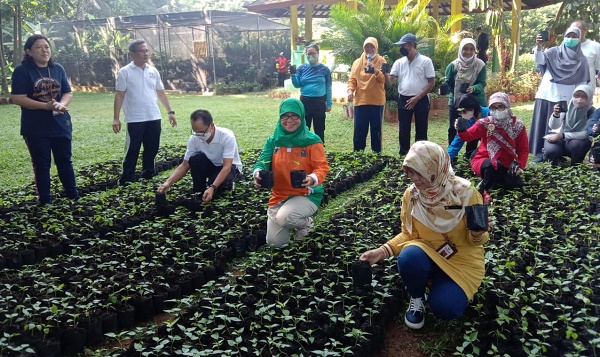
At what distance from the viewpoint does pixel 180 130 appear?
35.0 ft

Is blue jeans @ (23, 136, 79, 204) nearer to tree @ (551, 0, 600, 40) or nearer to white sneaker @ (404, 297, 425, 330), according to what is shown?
white sneaker @ (404, 297, 425, 330)

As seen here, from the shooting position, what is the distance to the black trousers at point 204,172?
554 cm

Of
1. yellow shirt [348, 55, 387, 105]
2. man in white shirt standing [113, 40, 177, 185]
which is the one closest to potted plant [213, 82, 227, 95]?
yellow shirt [348, 55, 387, 105]

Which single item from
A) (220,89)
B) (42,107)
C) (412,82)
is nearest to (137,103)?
(42,107)

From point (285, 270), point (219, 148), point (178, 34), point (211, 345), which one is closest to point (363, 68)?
point (219, 148)

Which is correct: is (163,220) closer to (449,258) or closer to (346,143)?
(449,258)

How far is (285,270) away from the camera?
12.5 feet


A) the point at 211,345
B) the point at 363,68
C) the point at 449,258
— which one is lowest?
the point at 211,345

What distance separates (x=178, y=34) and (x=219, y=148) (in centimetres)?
1537

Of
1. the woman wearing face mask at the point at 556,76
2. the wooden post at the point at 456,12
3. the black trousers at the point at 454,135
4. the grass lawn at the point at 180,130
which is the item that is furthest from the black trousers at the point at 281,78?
the woman wearing face mask at the point at 556,76

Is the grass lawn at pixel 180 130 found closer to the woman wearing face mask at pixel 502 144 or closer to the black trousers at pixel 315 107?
the black trousers at pixel 315 107

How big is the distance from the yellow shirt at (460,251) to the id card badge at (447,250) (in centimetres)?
2

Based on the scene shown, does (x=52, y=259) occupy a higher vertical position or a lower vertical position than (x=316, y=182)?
lower

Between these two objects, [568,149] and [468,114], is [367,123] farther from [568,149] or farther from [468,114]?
[568,149]
